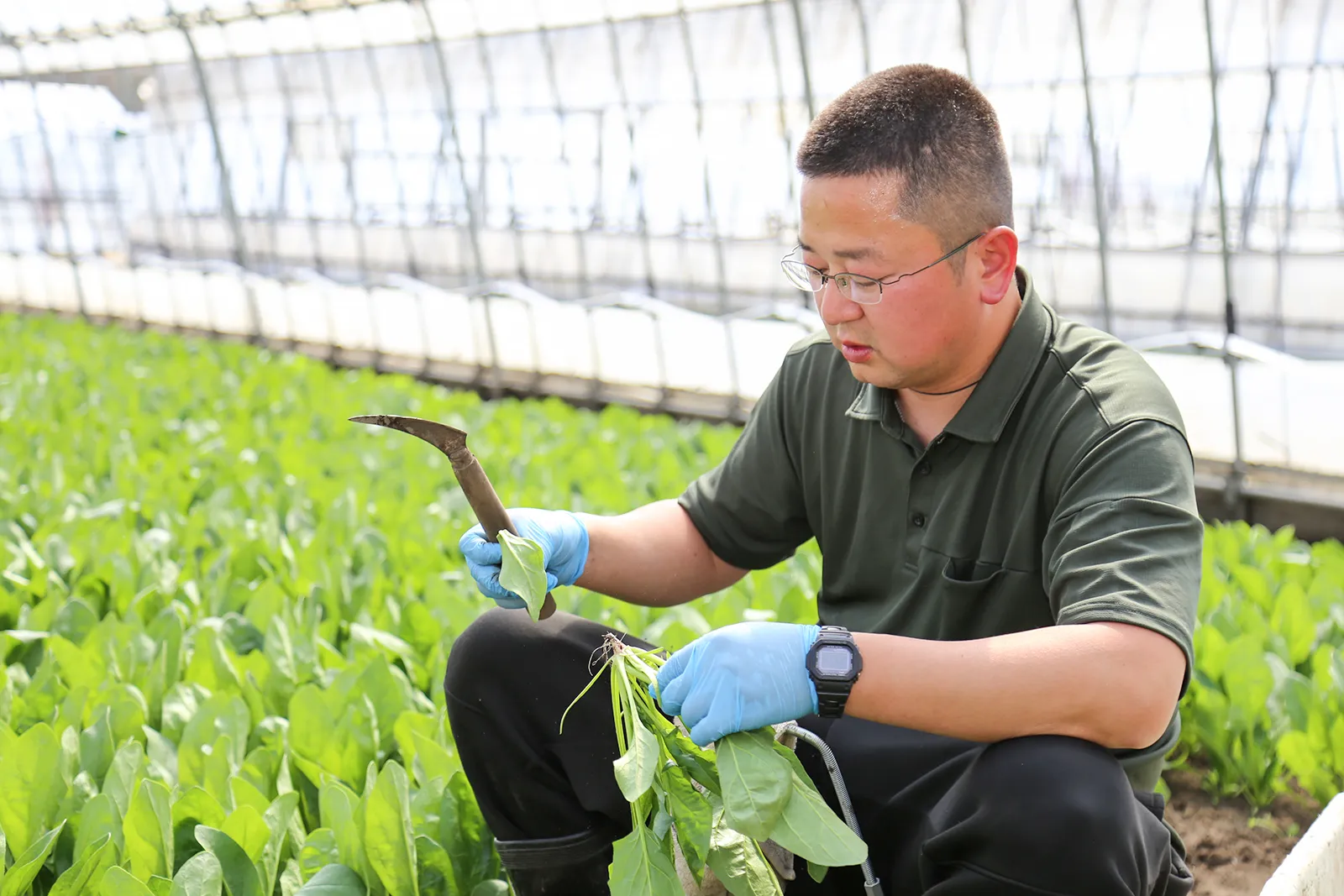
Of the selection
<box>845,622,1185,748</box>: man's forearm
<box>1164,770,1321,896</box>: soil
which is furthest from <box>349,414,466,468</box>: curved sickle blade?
<box>1164,770,1321,896</box>: soil

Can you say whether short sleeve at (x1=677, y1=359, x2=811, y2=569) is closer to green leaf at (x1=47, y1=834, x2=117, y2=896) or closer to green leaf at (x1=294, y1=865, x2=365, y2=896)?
green leaf at (x1=294, y1=865, x2=365, y2=896)

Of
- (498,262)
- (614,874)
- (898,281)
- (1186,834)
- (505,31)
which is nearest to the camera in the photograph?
(614,874)

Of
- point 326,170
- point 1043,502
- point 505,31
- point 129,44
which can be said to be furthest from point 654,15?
point 129,44

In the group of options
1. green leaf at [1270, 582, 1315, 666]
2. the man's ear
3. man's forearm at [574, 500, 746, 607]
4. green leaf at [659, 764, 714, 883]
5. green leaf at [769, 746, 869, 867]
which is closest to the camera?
green leaf at [769, 746, 869, 867]

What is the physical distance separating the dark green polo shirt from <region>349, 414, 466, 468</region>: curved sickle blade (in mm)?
590

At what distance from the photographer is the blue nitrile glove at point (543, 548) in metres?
1.89

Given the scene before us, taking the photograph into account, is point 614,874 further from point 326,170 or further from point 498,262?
point 326,170

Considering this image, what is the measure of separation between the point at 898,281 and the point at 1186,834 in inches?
56.9

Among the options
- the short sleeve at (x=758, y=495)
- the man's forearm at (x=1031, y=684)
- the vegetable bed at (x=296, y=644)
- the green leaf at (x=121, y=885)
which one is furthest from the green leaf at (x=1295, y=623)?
the green leaf at (x=121, y=885)

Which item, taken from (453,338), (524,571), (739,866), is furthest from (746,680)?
(453,338)

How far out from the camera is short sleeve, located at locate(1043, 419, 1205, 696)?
1.52 meters

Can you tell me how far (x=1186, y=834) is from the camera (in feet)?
8.14

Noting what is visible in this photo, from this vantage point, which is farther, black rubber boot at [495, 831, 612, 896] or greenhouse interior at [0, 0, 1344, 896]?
greenhouse interior at [0, 0, 1344, 896]

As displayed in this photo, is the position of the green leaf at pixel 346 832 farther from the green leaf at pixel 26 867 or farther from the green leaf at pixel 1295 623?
the green leaf at pixel 1295 623
